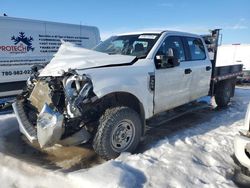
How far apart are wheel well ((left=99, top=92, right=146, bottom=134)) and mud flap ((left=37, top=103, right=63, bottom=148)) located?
82 cm

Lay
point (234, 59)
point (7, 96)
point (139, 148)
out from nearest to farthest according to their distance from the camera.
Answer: point (139, 148) < point (7, 96) < point (234, 59)

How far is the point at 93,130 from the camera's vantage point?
14.3 ft

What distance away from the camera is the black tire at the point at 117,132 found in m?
4.12

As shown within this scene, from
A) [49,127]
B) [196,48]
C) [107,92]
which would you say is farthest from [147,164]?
[196,48]

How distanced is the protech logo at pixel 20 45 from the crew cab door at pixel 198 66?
15.1 feet

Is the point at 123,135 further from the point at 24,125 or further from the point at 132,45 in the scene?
the point at 132,45

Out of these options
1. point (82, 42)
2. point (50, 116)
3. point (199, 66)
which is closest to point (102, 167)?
point (50, 116)

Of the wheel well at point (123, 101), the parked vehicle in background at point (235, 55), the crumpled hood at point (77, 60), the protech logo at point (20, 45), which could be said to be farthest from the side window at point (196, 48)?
the parked vehicle in background at point (235, 55)

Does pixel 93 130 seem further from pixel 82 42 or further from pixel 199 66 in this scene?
pixel 82 42

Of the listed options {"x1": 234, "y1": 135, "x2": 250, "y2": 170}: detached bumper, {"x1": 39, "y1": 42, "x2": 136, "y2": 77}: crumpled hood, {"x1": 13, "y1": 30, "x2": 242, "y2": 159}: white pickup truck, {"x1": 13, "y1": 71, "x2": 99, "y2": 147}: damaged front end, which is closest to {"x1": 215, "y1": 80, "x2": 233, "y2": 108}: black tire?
{"x1": 13, "y1": 30, "x2": 242, "y2": 159}: white pickup truck

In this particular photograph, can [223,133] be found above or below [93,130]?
below

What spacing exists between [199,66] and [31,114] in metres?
3.73

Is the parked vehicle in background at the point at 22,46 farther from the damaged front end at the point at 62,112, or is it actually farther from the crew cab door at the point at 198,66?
the crew cab door at the point at 198,66

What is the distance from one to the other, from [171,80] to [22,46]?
4798 millimetres
